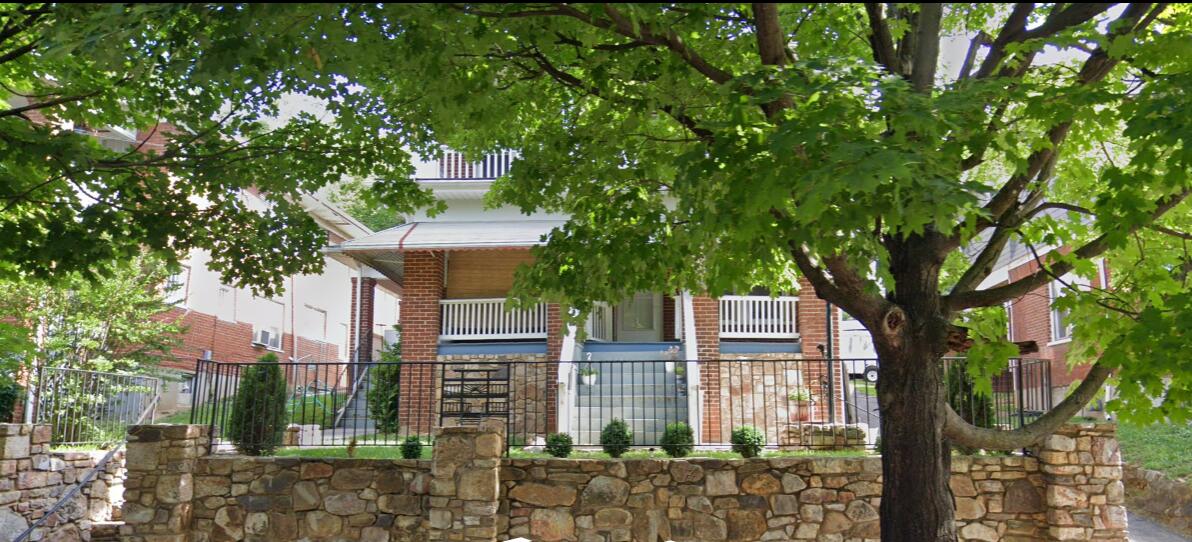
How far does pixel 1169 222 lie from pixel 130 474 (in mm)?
10160

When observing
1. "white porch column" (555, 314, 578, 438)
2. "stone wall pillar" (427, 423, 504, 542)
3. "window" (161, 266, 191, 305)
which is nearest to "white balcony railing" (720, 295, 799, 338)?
"white porch column" (555, 314, 578, 438)

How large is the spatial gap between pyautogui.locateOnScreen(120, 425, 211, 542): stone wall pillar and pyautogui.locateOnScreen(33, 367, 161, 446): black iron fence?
2.46 meters

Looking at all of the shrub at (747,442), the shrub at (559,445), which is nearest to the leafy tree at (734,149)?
the shrub at (747,442)

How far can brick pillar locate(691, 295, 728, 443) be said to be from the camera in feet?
45.3

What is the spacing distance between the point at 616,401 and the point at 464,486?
516 centimetres

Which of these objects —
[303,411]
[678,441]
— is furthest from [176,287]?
[678,441]

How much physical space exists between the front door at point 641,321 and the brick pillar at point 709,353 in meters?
2.61

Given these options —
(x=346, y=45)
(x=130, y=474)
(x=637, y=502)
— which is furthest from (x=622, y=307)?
(x=346, y=45)

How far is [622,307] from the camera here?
17.8 meters

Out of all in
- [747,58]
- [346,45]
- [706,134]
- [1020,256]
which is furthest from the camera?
[1020,256]

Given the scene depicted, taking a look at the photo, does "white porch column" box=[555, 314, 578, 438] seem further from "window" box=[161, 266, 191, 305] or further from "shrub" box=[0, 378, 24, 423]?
"window" box=[161, 266, 191, 305]

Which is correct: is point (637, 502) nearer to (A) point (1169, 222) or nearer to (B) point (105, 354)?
(A) point (1169, 222)

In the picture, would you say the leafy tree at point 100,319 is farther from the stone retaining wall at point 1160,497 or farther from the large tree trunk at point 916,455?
the stone retaining wall at point 1160,497

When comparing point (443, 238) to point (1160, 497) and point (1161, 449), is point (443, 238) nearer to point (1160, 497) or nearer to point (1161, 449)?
point (1160, 497)
